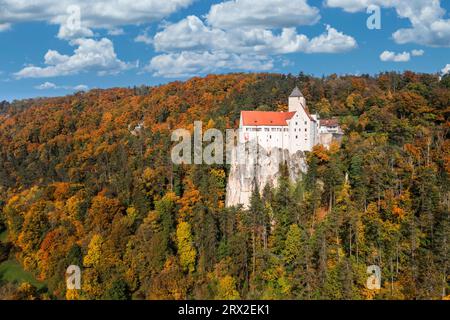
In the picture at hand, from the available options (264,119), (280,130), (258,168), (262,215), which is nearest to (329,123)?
(280,130)

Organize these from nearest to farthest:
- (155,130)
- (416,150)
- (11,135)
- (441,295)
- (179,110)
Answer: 1. (441,295)
2. (416,150)
3. (155,130)
4. (179,110)
5. (11,135)

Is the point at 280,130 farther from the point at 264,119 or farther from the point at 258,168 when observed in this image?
the point at 258,168

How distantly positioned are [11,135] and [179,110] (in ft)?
138

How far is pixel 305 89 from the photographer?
72.4 m

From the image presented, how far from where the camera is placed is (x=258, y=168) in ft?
177

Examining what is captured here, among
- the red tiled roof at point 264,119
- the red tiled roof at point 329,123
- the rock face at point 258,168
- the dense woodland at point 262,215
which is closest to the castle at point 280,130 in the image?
the red tiled roof at point 264,119

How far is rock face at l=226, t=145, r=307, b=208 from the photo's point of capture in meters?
53.4

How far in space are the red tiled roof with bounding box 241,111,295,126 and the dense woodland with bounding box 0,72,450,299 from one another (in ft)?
19.3

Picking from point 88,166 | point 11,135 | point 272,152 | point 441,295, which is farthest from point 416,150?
point 11,135

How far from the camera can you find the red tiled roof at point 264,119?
53.8 meters

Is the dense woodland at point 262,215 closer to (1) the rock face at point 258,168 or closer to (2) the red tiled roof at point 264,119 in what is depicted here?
(1) the rock face at point 258,168

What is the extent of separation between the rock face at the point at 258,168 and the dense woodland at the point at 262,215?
1.32 meters

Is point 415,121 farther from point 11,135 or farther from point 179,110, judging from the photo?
point 11,135

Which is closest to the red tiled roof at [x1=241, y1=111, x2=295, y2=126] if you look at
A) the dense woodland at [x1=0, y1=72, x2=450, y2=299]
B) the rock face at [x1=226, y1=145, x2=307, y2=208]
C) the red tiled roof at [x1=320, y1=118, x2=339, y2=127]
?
the rock face at [x1=226, y1=145, x2=307, y2=208]
